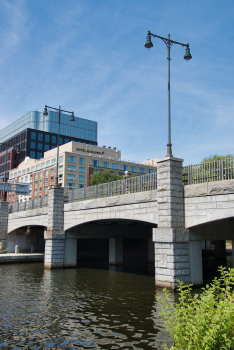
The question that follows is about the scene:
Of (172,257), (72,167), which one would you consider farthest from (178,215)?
(72,167)

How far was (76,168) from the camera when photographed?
86938mm

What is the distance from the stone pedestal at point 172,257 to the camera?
1686 cm

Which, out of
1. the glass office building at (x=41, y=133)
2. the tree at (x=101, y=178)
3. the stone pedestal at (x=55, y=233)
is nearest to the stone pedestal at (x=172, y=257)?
the stone pedestal at (x=55, y=233)

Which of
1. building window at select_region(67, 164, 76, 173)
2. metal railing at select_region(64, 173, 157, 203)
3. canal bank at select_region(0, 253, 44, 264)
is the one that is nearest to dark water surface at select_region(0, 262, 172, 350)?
metal railing at select_region(64, 173, 157, 203)

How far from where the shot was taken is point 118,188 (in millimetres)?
23484

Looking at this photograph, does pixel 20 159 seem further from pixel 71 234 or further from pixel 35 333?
pixel 35 333

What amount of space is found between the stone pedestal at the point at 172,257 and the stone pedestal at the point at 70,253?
14.2m

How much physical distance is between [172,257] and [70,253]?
15633 millimetres

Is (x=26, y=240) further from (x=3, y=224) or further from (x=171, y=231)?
(x=171, y=231)

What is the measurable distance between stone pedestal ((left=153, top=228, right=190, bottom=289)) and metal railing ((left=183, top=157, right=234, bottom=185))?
9.34 feet

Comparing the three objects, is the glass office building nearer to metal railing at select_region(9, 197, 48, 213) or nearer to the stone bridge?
metal railing at select_region(9, 197, 48, 213)

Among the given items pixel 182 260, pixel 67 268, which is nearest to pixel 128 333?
pixel 182 260

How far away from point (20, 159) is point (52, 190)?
91394 mm

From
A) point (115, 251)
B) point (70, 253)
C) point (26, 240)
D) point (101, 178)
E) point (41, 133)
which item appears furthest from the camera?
point (41, 133)
